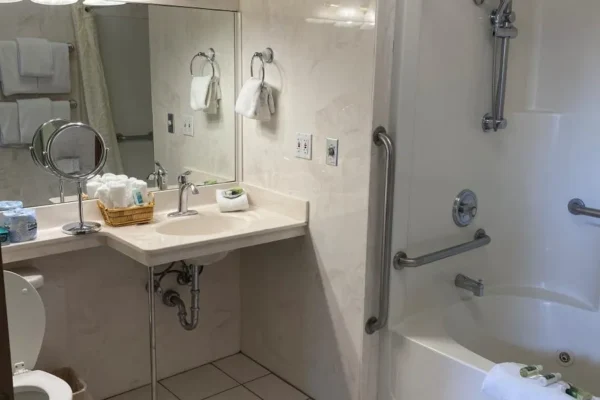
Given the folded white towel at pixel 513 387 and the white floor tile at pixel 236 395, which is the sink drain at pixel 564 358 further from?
the white floor tile at pixel 236 395

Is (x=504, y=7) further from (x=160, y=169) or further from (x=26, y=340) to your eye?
(x=26, y=340)

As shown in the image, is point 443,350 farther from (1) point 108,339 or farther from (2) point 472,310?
(1) point 108,339

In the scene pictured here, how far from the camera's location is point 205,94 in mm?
2754

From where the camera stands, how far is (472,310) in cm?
259

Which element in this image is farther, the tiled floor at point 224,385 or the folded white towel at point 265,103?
the tiled floor at point 224,385

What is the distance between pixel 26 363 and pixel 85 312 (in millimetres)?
458

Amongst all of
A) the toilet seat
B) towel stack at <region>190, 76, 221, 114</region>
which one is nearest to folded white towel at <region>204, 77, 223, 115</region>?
towel stack at <region>190, 76, 221, 114</region>

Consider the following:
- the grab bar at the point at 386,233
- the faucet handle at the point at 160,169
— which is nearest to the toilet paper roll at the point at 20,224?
the faucet handle at the point at 160,169

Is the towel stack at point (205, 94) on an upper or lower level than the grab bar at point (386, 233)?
upper

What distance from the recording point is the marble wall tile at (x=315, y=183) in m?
2.27

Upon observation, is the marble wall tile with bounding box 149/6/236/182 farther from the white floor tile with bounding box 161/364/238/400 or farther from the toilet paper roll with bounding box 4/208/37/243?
the white floor tile with bounding box 161/364/238/400

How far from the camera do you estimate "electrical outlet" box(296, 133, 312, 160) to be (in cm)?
247

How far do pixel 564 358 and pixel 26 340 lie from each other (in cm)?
209

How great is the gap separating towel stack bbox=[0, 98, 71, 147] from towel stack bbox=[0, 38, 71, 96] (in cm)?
4
